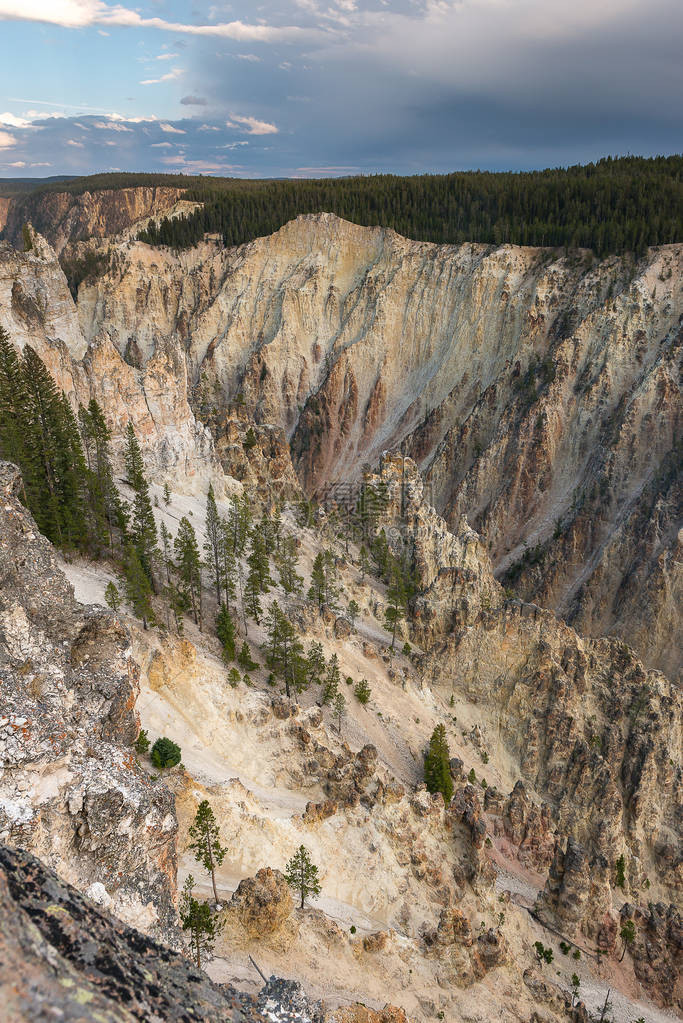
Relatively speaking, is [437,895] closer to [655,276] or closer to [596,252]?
[655,276]

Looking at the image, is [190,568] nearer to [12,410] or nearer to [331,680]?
[331,680]

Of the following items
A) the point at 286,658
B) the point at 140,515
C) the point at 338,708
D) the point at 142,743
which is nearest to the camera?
the point at 142,743

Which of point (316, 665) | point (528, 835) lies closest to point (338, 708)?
point (316, 665)

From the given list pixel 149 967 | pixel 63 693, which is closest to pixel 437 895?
pixel 63 693

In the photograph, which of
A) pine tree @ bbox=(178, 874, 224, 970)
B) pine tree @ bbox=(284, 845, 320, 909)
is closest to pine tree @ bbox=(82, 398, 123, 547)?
pine tree @ bbox=(284, 845, 320, 909)

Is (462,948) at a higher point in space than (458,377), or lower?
lower
